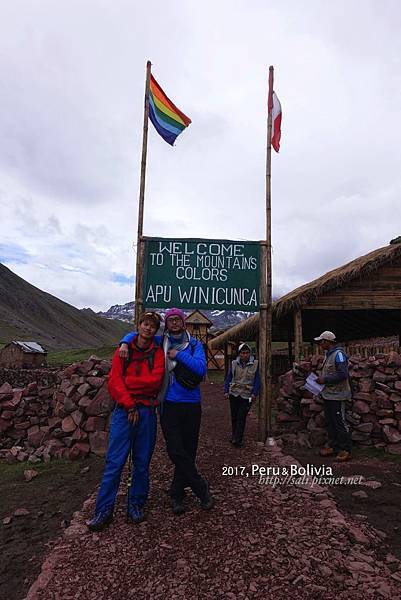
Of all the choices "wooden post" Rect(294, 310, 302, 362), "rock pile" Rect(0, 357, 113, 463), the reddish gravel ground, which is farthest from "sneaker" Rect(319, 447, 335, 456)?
"wooden post" Rect(294, 310, 302, 362)

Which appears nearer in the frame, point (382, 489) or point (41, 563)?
point (41, 563)

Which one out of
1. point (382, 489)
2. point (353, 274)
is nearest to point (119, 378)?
point (382, 489)

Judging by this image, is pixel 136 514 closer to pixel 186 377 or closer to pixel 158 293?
pixel 186 377

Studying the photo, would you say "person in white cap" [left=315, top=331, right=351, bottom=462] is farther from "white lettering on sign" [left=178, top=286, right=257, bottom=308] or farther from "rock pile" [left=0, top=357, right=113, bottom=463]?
"rock pile" [left=0, top=357, right=113, bottom=463]

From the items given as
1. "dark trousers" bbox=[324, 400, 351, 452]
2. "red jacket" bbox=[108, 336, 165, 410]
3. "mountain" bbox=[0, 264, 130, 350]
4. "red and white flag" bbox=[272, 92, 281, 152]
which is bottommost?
"dark trousers" bbox=[324, 400, 351, 452]

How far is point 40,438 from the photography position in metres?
7.25

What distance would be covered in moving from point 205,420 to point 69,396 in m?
4.09

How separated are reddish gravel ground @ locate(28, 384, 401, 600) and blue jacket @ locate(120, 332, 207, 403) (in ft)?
3.84

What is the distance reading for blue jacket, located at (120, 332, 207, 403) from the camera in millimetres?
4004

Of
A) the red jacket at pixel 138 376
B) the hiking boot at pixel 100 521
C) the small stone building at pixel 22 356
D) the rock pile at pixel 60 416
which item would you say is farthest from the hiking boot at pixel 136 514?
the small stone building at pixel 22 356

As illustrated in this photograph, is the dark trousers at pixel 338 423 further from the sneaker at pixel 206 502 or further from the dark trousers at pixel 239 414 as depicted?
the sneaker at pixel 206 502

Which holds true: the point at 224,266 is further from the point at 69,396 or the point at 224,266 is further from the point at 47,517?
the point at 47,517

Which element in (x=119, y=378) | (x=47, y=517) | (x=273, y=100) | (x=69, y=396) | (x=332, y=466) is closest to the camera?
(x=119, y=378)

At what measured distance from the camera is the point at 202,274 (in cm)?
718
